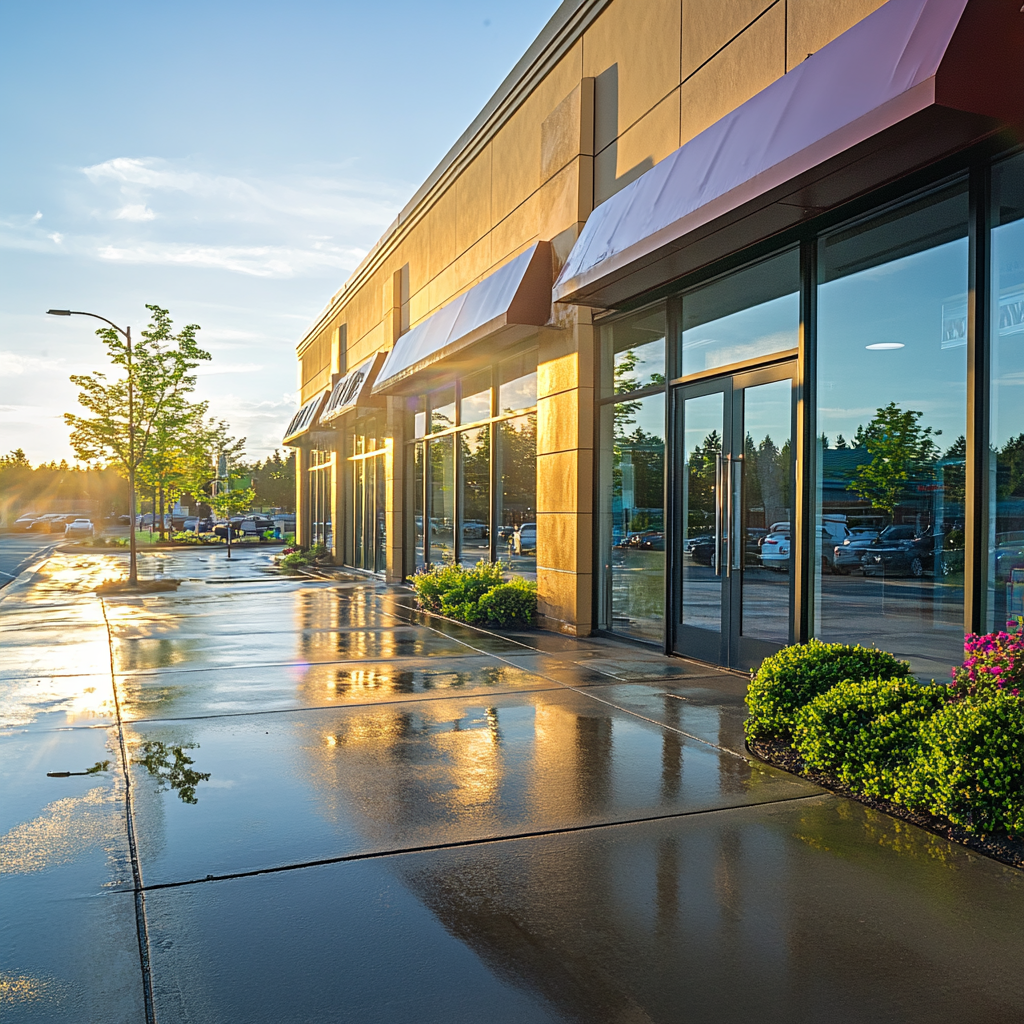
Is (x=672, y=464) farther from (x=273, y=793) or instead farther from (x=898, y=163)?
(x=273, y=793)

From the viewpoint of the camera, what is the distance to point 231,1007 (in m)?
3.42

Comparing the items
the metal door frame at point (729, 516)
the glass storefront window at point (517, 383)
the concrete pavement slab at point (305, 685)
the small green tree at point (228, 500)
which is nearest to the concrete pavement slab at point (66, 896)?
the concrete pavement slab at point (305, 685)

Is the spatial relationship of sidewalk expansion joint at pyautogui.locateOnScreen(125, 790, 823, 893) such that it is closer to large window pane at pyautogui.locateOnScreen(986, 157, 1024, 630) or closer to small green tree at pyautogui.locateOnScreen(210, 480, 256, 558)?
large window pane at pyautogui.locateOnScreen(986, 157, 1024, 630)

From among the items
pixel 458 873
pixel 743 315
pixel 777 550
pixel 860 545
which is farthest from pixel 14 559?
pixel 458 873

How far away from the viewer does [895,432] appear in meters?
7.89

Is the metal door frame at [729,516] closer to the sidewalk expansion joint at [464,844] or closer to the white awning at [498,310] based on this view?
the white awning at [498,310]

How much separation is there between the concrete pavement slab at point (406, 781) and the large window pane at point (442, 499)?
10.8m

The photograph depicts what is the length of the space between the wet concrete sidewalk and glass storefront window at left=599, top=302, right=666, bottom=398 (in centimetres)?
441

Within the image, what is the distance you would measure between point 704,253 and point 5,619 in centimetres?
1230

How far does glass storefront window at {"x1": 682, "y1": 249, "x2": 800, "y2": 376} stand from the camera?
9266 millimetres

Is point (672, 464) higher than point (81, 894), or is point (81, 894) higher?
point (672, 464)

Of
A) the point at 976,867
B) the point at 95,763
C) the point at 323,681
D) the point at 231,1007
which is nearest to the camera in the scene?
the point at 231,1007

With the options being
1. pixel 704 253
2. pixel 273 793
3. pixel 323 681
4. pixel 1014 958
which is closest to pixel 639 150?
pixel 704 253

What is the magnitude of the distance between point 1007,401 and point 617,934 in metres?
4.89
